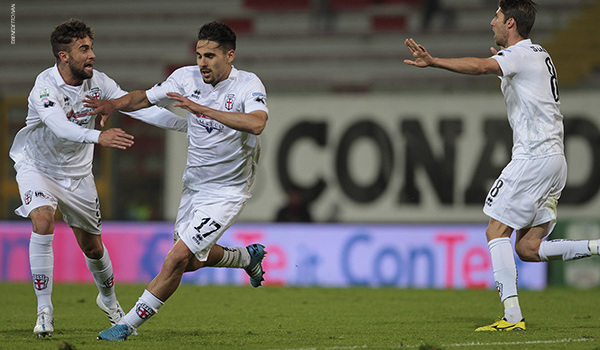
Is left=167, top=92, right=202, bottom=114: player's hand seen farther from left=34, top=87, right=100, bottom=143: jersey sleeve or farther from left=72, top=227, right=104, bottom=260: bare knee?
left=72, top=227, right=104, bottom=260: bare knee

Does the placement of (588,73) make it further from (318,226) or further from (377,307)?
(377,307)

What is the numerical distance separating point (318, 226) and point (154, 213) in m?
6.06

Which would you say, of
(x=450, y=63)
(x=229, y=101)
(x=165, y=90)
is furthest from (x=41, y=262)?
(x=450, y=63)

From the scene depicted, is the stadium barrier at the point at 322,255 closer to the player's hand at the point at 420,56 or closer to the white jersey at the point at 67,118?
the white jersey at the point at 67,118

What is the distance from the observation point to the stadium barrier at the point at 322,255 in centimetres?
1128

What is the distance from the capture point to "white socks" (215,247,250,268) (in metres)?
6.36

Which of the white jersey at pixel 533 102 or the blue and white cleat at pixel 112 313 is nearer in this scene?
the white jersey at pixel 533 102

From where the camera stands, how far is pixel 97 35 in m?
17.5

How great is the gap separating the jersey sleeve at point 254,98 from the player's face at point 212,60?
0.21 meters

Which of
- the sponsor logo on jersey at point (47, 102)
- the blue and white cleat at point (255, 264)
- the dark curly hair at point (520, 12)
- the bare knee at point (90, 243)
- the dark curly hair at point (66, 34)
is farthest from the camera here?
the blue and white cleat at point (255, 264)

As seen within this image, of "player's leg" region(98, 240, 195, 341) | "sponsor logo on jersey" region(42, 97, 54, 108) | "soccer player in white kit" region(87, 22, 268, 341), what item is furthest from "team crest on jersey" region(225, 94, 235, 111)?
"sponsor logo on jersey" region(42, 97, 54, 108)

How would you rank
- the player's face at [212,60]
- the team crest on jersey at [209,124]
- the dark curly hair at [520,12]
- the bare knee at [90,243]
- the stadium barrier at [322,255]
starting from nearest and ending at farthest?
the player's face at [212,60] → the team crest on jersey at [209,124] → the dark curly hair at [520,12] → the bare knee at [90,243] → the stadium barrier at [322,255]

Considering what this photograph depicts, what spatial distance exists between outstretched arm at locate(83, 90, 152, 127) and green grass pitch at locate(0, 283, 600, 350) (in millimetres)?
1480

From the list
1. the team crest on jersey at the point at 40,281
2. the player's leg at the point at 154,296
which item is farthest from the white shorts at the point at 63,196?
the player's leg at the point at 154,296
